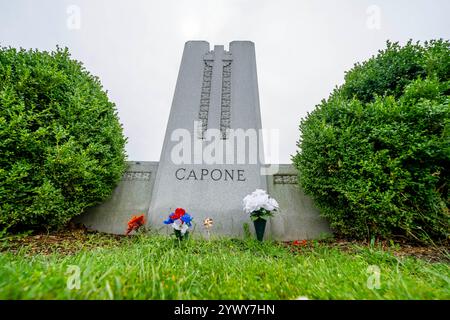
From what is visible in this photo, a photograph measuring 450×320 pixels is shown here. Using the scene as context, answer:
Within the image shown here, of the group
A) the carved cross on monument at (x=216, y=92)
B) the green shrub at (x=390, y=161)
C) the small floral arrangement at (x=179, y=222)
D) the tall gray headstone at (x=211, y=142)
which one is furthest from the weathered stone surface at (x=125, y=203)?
the green shrub at (x=390, y=161)

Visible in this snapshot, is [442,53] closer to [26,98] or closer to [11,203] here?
[26,98]

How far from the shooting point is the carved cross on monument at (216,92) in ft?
16.4

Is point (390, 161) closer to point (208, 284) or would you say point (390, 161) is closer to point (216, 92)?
point (208, 284)

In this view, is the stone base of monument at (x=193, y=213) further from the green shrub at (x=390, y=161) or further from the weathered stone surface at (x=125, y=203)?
the green shrub at (x=390, y=161)

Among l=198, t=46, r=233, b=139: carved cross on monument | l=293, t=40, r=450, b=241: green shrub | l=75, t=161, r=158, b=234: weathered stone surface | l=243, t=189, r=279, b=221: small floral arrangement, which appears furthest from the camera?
l=198, t=46, r=233, b=139: carved cross on monument

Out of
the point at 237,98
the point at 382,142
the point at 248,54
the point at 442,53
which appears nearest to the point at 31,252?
the point at 237,98

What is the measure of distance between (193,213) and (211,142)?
1684 millimetres

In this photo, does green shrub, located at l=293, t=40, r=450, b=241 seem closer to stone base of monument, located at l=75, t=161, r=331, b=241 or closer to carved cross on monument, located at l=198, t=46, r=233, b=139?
stone base of monument, located at l=75, t=161, r=331, b=241

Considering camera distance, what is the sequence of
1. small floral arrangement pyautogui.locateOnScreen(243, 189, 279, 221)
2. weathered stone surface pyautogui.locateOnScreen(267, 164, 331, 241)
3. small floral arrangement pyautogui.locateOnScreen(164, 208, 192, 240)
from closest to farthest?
1. small floral arrangement pyautogui.locateOnScreen(164, 208, 192, 240)
2. small floral arrangement pyautogui.locateOnScreen(243, 189, 279, 221)
3. weathered stone surface pyautogui.locateOnScreen(267, 164, 331, 241)

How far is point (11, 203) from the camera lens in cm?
305

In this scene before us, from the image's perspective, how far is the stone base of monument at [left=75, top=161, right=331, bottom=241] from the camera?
417 cm

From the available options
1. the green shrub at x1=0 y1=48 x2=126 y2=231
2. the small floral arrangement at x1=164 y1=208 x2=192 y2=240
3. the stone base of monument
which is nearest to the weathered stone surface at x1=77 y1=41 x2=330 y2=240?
the stone base of monument

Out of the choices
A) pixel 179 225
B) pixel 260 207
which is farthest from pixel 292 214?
pixel 179 225
